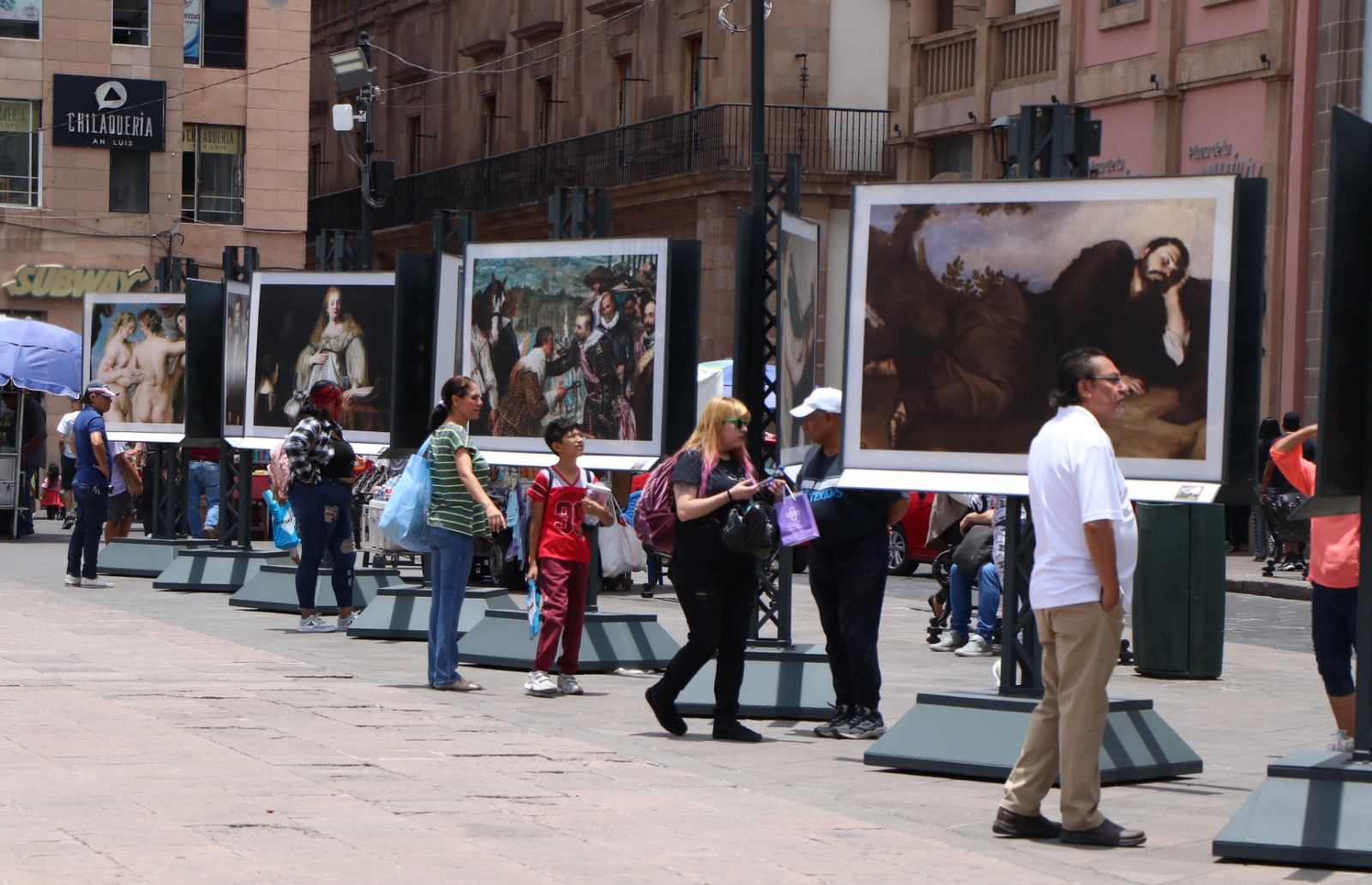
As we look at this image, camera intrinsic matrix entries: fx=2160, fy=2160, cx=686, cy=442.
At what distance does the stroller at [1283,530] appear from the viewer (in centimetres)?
2312

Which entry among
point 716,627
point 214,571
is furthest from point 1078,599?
point 214,571

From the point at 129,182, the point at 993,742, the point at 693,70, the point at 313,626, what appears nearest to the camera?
the point at 993,742

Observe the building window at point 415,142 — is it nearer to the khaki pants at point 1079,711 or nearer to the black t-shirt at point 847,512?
the black t-shirt at point 847,512

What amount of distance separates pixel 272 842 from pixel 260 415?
12.0 m

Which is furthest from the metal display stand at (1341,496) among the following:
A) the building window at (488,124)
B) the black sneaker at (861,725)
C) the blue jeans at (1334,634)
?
the building window at (488,124)

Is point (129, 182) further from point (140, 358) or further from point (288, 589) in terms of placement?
point (288, 589)

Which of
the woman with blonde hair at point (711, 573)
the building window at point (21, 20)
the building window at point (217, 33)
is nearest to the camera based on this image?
the woman with blonde hair at point (711, 573)

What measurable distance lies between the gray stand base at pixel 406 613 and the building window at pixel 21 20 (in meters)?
30.7

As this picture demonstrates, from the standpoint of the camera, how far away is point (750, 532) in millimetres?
10383

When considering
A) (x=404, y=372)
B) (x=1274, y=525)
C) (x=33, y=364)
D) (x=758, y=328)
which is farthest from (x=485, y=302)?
(x=33, y=364)

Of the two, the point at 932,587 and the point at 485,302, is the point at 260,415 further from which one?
the point at 932,587

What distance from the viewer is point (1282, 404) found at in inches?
1097

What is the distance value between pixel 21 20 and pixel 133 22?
2.20 m

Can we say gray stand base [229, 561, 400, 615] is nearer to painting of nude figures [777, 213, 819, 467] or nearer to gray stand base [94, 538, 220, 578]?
gray stand base [94, 538, 220, 578]
